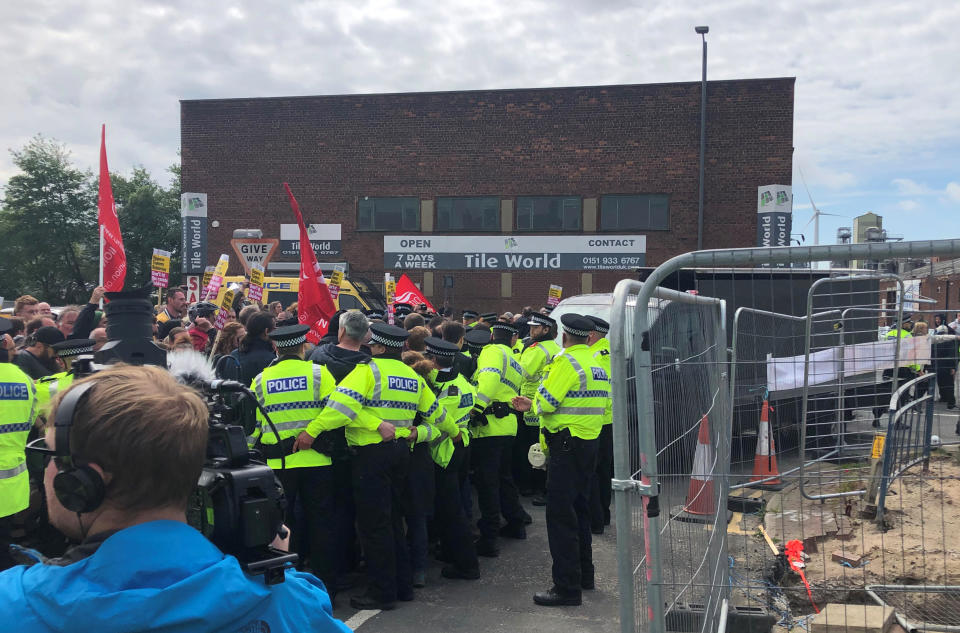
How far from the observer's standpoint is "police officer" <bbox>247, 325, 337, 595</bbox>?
17.4ft

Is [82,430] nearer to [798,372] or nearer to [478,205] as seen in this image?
[798,372]

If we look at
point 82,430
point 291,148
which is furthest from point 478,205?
point 82,430

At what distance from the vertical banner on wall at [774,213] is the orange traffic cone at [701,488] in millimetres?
25719

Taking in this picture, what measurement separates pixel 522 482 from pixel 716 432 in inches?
202

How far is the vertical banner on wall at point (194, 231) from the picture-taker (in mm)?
31562

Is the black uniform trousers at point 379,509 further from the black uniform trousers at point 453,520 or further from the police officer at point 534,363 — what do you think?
the police officer at point 534,363

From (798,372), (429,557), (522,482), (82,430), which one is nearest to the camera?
(82,430)

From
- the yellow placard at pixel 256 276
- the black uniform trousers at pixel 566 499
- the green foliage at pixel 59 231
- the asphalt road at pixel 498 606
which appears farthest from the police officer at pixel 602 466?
the green foliage at pixel 59 231

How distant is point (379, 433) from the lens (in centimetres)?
530

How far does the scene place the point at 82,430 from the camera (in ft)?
4.59

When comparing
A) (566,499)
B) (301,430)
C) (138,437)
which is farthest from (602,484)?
(138,437)

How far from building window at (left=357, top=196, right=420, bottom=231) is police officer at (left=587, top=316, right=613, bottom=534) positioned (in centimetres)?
2407

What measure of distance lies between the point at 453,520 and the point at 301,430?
165cm

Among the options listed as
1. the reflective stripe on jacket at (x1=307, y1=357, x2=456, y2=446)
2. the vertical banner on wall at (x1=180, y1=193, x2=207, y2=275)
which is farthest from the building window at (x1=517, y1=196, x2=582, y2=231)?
the reflective stripe on jacket at (x1=307, y1=357, x2=456, y2=446)
